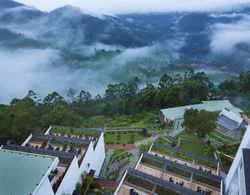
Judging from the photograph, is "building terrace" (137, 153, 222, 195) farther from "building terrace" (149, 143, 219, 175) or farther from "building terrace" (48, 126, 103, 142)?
"building terrace" (48, 126, 103, 142)

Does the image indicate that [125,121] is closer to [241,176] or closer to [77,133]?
[77,133]

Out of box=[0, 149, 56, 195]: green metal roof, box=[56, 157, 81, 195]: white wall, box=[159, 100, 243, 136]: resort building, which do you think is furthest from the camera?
box=[159, 100, 243, 136]: resort building

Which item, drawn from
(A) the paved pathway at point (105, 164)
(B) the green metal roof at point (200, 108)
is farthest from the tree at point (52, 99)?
(A) the paved pathway at point (105, 164)

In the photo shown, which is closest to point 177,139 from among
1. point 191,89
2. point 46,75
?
point 191,89

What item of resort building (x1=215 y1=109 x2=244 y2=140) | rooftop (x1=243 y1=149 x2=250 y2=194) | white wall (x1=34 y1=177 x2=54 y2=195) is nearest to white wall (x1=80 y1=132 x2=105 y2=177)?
white wall (x1=34 y1=177 x2=54 y2=195)

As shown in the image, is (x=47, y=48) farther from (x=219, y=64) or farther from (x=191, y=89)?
(x=191, y=89)

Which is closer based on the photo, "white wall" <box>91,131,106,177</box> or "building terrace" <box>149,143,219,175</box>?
"building terrace" <box>149,143,219,175</box>

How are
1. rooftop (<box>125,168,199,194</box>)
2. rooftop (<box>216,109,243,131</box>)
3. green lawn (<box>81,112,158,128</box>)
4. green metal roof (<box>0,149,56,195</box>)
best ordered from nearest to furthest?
green metal roof (<box>0,149,56,195</box>) < rooftop (<box>125,168,199,194</box>) < rooftop (<box>216,109,243,131</box>) < green lawn (<box>81,112,158,128</box>)
